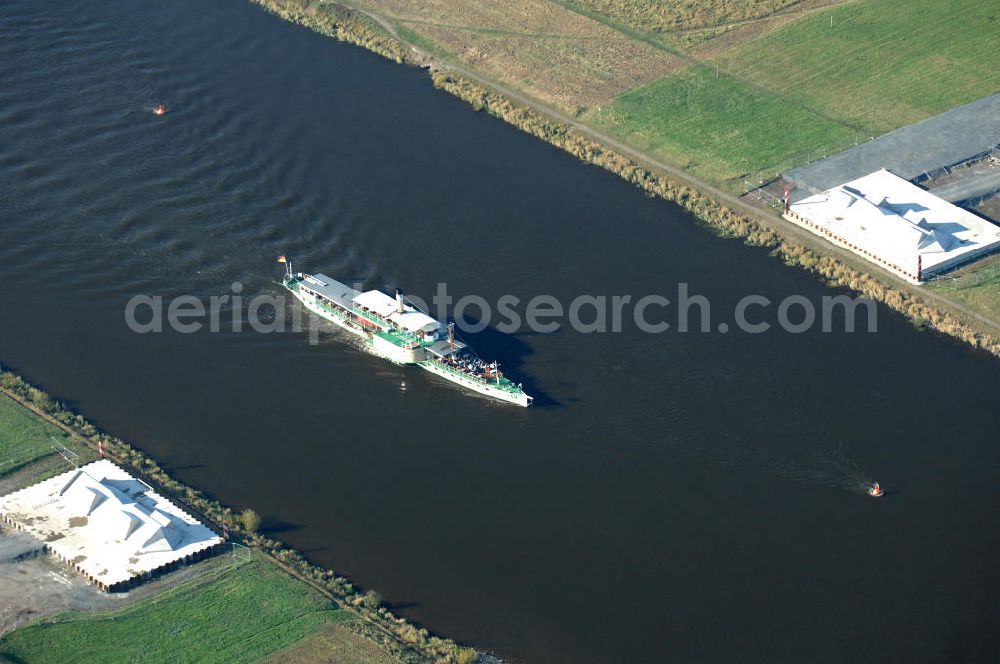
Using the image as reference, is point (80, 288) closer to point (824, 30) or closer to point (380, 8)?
point (380, 8)

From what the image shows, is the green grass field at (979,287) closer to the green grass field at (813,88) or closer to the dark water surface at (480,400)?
the dark water surface at (480,400)

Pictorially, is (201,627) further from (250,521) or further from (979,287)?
(979,287)

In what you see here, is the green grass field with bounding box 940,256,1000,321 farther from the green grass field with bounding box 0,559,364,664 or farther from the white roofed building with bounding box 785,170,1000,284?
the green grass field with bounding box 0,559,364,664

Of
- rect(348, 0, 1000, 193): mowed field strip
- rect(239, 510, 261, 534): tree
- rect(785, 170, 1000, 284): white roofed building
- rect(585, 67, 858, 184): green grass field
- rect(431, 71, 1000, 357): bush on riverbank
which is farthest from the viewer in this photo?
rect(348, 0, 1000, 193): mowed field strip

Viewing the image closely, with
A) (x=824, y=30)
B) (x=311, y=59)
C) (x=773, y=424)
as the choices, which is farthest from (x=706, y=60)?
(x=773, y=424)

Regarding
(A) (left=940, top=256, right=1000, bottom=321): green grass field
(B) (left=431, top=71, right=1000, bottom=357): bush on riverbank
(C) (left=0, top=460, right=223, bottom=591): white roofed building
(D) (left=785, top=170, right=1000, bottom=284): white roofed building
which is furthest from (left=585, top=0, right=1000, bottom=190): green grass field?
(C) (left=0, top=460, right=223, bottom=591): white roofed building
